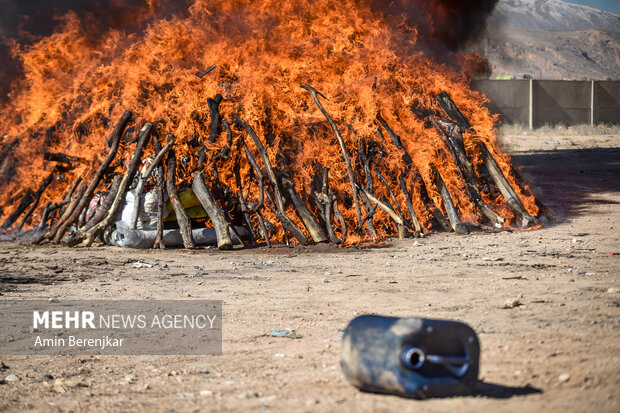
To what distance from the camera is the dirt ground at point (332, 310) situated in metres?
3.37

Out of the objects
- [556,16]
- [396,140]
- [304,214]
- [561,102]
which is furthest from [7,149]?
[556,16]

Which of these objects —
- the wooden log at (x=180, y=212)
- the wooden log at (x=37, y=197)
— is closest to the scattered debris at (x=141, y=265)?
the wooden log at (x=180, y=212)

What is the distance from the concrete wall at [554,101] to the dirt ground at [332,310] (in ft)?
68.3

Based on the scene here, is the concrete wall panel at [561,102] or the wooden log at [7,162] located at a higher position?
the concrete wall panel at [561,102]

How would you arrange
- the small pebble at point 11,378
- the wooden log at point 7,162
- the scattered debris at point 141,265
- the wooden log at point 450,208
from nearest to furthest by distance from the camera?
the small pebble at point 11,378, the scattered debris at point 141,265, the wooden log at point 450,208, the wooden log at point 7,162

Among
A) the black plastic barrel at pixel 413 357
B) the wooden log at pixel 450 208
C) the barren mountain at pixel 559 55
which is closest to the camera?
the black plastic barrel at pixel 413 357

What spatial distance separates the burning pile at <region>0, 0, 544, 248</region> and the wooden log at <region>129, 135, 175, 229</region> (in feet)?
0.08

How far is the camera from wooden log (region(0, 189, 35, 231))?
1015 centimetres

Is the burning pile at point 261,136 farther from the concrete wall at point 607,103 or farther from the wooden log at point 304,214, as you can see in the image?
the concrete wall at point 607,103

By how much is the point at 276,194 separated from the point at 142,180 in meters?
1.66

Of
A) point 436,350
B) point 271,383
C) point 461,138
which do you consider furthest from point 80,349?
point 461,138

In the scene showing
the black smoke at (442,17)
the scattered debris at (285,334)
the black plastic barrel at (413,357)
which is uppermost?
the black smoke at (442,17)

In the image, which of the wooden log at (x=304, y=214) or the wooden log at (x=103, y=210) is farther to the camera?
the wooden log at (x=103, y=210)

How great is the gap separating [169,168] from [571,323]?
5.91 metres
